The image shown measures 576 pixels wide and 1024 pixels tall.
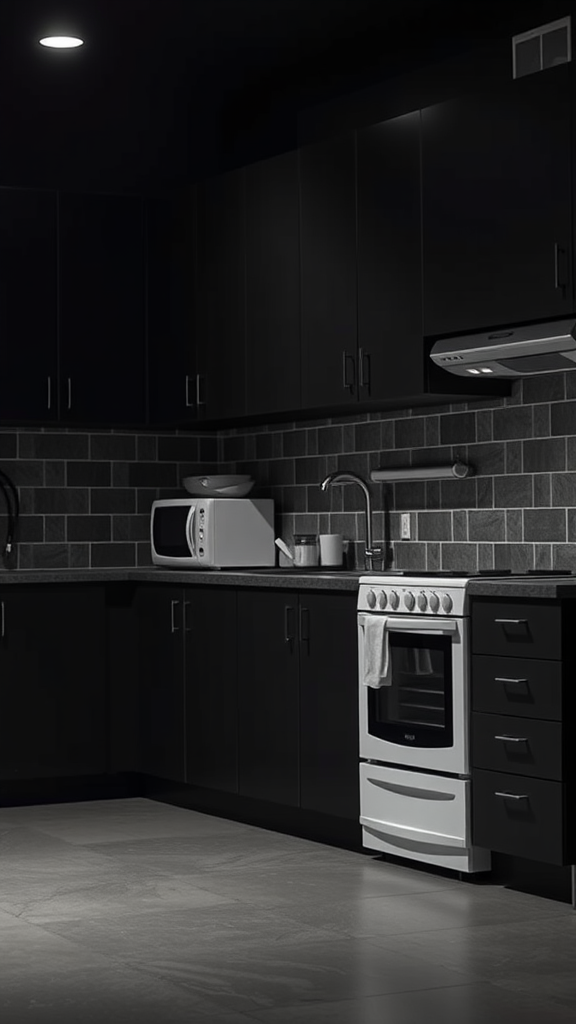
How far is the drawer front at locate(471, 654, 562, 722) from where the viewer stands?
446 cm

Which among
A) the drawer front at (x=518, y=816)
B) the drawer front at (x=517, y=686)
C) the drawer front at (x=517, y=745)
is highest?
the drawer front at (x=517, y=686)

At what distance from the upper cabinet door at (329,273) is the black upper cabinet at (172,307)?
2.89ft

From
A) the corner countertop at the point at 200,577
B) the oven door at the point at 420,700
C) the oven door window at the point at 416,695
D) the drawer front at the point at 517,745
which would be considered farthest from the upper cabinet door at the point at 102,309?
the drawer front at the point at 517,745

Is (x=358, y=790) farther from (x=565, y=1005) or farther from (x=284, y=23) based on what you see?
(x=284, y=23)

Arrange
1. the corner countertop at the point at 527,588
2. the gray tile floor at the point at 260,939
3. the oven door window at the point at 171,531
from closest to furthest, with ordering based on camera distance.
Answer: the gray tile floor at the point at 260,939
the corner countertop at the point at 527,588
the oven door window at the point at 171,531

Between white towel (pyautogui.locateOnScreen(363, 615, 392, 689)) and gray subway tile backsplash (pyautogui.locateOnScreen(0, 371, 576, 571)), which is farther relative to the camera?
gray subway tile backsplash (pyautogui.locateOnScreen(0, 371, 576, 571))

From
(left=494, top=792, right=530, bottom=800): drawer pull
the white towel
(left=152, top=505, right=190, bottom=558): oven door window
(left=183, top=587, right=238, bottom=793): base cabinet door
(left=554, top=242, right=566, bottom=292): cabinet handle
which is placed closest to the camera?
(left=494, top=792, right=530, bottom=800): drawer pull

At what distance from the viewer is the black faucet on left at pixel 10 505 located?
22.9 feet

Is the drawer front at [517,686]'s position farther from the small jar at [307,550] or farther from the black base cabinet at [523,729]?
the small jar at [307,550]

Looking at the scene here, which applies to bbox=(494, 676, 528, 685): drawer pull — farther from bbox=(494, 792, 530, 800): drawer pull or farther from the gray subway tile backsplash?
the gray subway tile backsplash

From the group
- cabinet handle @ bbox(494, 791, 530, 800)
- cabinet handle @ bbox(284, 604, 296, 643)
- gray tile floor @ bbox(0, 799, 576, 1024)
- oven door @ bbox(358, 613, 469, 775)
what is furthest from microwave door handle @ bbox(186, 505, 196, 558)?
cabinet handle @ bbox(494, 791, 530, 800)

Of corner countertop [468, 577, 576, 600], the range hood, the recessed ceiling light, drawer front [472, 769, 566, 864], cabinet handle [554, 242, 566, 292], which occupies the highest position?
the recessed ceiling light

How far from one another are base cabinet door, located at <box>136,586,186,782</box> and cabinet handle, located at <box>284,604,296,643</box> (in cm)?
83

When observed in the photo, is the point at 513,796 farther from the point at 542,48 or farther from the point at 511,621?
the point at 542,48
